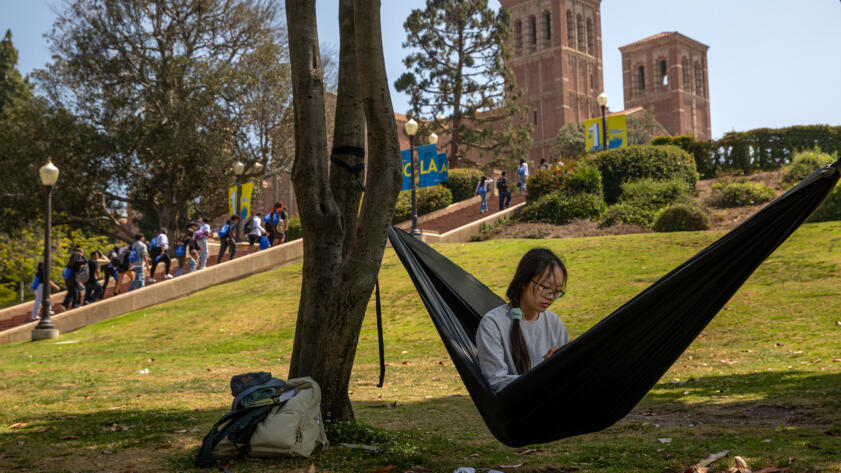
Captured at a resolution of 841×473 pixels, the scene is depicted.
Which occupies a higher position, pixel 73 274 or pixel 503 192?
pixel 503 192

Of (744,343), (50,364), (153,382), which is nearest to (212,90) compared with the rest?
(50,364)

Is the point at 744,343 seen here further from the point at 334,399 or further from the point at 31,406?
the point at 31,406

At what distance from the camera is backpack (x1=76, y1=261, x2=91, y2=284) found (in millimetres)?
18844

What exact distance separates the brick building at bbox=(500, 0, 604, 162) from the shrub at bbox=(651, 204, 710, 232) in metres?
52.1

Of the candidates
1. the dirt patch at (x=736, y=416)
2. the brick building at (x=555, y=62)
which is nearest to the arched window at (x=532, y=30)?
A: the brick building at (x=555, y=62)

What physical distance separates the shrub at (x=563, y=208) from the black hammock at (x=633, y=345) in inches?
709

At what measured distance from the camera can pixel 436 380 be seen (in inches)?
347

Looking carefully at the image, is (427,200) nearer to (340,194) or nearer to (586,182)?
(586,182)

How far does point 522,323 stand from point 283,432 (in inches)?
69.3

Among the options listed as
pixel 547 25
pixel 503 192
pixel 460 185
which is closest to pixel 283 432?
pixel 503 192

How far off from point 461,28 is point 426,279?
39.2 m

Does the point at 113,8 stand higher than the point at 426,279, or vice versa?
the point at 113,8

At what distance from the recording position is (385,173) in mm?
5051

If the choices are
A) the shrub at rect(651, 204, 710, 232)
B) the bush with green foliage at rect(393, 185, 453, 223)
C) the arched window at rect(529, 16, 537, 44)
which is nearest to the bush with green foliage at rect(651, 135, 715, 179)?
the bush with green foliage at rect(393, 185, 453, 223)
